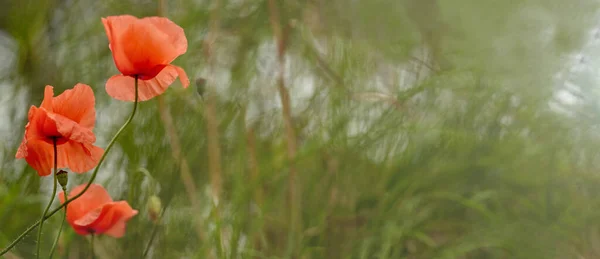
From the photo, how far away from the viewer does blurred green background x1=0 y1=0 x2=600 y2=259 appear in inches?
19.1

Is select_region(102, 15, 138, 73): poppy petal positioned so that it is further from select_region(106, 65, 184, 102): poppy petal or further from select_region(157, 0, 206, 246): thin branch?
select_region(157, 0, 206, 246): thin branch

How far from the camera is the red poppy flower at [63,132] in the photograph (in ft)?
0.69

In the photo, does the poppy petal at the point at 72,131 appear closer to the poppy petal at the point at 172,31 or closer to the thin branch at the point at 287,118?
the poppy petal at the point at 172,31

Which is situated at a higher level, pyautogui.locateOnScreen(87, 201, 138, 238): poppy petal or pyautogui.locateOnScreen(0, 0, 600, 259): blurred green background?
pyautogui.locateOnScreen(0, 0, 600, 259): blurred green background

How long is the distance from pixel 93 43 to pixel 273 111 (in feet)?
0.59

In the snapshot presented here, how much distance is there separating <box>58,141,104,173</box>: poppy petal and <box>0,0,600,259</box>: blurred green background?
18 centimetres

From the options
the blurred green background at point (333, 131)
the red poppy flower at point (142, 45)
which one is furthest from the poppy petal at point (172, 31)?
the blurred green background at point (333, 131)

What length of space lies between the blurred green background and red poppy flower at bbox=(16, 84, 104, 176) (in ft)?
0.58

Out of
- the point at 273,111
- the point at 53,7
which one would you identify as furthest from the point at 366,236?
the point at 53,7

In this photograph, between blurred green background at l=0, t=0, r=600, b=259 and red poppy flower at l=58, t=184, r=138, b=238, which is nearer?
red poppy flower at l=58, t=184, r=138, b=238

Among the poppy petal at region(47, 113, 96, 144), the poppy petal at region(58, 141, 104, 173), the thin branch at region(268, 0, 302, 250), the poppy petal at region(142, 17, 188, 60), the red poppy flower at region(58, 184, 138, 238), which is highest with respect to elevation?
the thin branch at region(268, 0, 302, 250)

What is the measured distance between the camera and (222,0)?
601 millimetres

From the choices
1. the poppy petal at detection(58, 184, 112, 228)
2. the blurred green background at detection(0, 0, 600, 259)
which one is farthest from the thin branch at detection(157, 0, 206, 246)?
the poppy petal at detection(58, 184, 112, 228)

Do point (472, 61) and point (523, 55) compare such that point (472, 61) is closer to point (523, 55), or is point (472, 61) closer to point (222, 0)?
point (523, 55)
